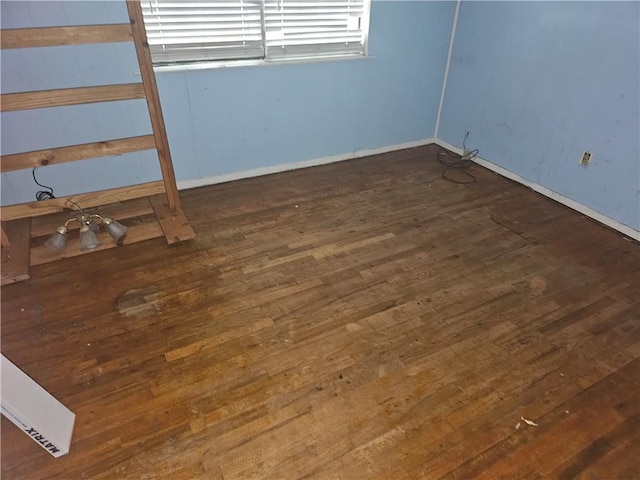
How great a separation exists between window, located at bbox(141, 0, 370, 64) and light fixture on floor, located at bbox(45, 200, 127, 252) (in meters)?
1.04

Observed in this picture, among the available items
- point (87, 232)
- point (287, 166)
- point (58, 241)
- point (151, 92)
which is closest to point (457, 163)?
point (287, 166)

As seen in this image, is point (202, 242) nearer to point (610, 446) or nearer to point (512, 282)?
point (512, 282)

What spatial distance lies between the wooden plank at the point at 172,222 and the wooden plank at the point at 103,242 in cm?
5

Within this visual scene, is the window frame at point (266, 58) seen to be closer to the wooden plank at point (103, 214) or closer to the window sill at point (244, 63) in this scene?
the window sill at point (244, 63)

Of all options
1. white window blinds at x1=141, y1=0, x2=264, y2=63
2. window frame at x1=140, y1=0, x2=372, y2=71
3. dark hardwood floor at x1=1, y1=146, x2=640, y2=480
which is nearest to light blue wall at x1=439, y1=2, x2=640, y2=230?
dark hardwood floor at x1=1, y1=146, x2=640, y2=480

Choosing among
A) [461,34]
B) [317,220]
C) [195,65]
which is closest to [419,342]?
[317,220]

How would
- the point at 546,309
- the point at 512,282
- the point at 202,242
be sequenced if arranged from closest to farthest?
the point at 546,309, the point at 512,282, the point at 202,242

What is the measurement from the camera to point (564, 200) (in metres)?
2.87

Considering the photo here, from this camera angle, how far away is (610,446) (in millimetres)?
1431

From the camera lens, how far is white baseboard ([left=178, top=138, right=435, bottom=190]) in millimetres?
2998

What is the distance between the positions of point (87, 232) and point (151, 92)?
0.82 m

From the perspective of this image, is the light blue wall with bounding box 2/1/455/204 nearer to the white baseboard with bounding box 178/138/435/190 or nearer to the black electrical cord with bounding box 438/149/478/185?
the white baseboard with bounding box 178/138/435/190

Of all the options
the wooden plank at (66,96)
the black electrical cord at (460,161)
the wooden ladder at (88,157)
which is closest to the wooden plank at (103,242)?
the wooden ladder at (88,157)

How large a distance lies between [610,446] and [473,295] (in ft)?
2.64
